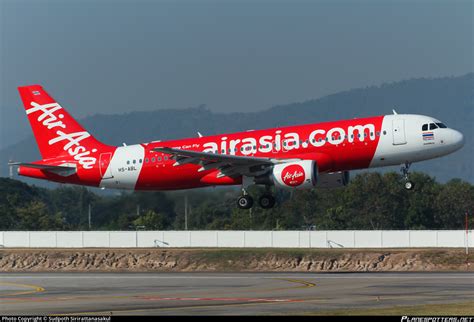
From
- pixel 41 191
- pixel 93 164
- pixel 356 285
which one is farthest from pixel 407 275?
pixel 41 191

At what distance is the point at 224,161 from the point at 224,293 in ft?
63.1

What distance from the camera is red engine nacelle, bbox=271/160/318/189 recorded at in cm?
6444

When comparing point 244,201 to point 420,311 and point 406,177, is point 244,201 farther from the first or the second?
point 420,311

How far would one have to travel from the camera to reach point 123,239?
93.5 m

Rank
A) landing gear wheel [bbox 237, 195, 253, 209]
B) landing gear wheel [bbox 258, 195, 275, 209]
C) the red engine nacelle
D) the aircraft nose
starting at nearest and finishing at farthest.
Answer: the aircraft nose, the red engine nacelle, landing gear wheel [bbox 258, 195, 275, 209], landing gear wheel [bbox 237, 195, 253, 209]

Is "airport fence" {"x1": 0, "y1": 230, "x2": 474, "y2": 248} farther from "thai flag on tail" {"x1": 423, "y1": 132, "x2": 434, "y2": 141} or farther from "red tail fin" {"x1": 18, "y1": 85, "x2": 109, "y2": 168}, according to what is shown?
"thai flag on tail" {"x1": 423, "y1": 132, "x2": 434, "y2": 141}

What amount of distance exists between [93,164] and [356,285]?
85.8ft

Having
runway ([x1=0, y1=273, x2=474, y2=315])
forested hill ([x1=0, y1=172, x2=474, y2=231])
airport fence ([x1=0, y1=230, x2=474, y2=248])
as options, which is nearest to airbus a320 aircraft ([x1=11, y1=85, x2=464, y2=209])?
runway ([x1=0, y1=273, x2=474, y2=315])

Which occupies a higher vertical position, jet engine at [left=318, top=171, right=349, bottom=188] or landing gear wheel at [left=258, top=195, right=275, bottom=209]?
jet engine at [left=318, top=171, right=349, bottom=188]

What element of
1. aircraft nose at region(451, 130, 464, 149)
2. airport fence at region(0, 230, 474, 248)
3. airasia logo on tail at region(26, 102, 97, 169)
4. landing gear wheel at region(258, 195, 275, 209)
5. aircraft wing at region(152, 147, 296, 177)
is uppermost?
airasia logo on tail at region(26, 102, 97, 169)

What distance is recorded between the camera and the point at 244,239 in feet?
301

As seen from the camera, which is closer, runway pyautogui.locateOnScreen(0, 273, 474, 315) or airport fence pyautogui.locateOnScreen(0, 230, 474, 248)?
runway pyautogui.locateOnScreen(0, 273, 474, 315)

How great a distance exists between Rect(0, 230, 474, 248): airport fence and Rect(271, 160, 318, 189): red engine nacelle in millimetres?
23974

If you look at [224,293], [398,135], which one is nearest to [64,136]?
[398,135]
